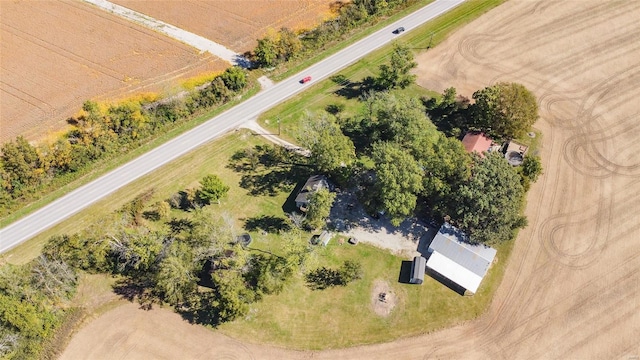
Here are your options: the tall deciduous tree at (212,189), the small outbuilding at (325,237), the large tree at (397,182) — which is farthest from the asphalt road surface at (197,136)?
the large tree at (397,182)

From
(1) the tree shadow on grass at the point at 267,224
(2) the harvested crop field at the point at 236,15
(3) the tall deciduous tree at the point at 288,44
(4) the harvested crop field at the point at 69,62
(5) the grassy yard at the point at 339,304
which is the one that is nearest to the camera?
(5) the grassy yard at the point at 339,304

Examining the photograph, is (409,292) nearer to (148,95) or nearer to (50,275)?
(50,275)

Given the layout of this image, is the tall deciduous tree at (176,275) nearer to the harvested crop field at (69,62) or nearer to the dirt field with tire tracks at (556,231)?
the dirt field with tire tracks at (556,231)

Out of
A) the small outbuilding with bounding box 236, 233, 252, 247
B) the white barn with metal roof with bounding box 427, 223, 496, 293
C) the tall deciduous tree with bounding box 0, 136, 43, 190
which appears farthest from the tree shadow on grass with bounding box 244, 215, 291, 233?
the tall deciduous tree with bounding box 0, 136, 43, 190

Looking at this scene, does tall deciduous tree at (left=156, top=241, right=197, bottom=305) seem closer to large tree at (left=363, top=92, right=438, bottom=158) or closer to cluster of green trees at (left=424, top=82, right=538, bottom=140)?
large tree at (left=363, top=92, right=438, bottom=158)

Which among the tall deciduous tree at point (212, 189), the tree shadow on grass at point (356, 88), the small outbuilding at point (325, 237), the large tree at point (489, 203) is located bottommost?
the small outbuilding at point (325, 237)

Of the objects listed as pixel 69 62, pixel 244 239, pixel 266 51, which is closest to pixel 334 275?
pixel 244 239

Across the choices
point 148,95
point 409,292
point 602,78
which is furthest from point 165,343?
point 602,78
